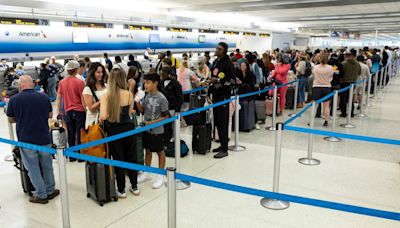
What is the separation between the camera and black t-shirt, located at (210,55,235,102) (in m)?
5.36

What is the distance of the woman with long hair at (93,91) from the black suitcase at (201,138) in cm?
172

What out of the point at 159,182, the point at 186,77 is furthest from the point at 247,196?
the point at 186,77

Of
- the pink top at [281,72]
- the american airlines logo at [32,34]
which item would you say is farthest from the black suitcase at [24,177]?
the american airlines logo at [32,34]

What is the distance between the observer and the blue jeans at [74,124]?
5.09m

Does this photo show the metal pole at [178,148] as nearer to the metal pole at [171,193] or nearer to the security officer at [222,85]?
the security officer at [222,85]

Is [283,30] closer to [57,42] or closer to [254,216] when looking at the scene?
[57,42]

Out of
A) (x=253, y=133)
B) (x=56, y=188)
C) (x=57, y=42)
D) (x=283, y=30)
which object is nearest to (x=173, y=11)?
(x=57, y=42)

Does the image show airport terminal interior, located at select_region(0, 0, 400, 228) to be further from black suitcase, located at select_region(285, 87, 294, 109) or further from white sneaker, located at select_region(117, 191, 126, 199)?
black suitcase, located at select_region(285, 87, 294, 109)

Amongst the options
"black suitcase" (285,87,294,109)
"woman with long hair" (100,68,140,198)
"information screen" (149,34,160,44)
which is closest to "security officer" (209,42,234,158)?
"woman with long hair" (100,68,140,198)

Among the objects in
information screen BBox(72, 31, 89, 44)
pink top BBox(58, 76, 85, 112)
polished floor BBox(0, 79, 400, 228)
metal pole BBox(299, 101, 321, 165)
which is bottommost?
polished floor BBox(0, 79, 400, 228)

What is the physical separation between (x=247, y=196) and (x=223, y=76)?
1987 mm

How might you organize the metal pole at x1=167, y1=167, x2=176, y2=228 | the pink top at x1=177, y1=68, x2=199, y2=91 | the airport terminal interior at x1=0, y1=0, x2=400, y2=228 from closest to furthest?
the metal pole at x1=167, y1=167, x2=176, y2=228, the airport terminal interior at x1=0, y1=0, x2=400, y2=228, the pink top at x1=177, y1=68, x2=199, y2=91

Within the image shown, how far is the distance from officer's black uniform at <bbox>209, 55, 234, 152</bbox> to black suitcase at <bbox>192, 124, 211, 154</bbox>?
246 millimetres

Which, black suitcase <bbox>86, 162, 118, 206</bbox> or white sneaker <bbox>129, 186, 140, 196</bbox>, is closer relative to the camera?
Result: black suitcase <bbox>86, 162, 118, 206</bbox>
